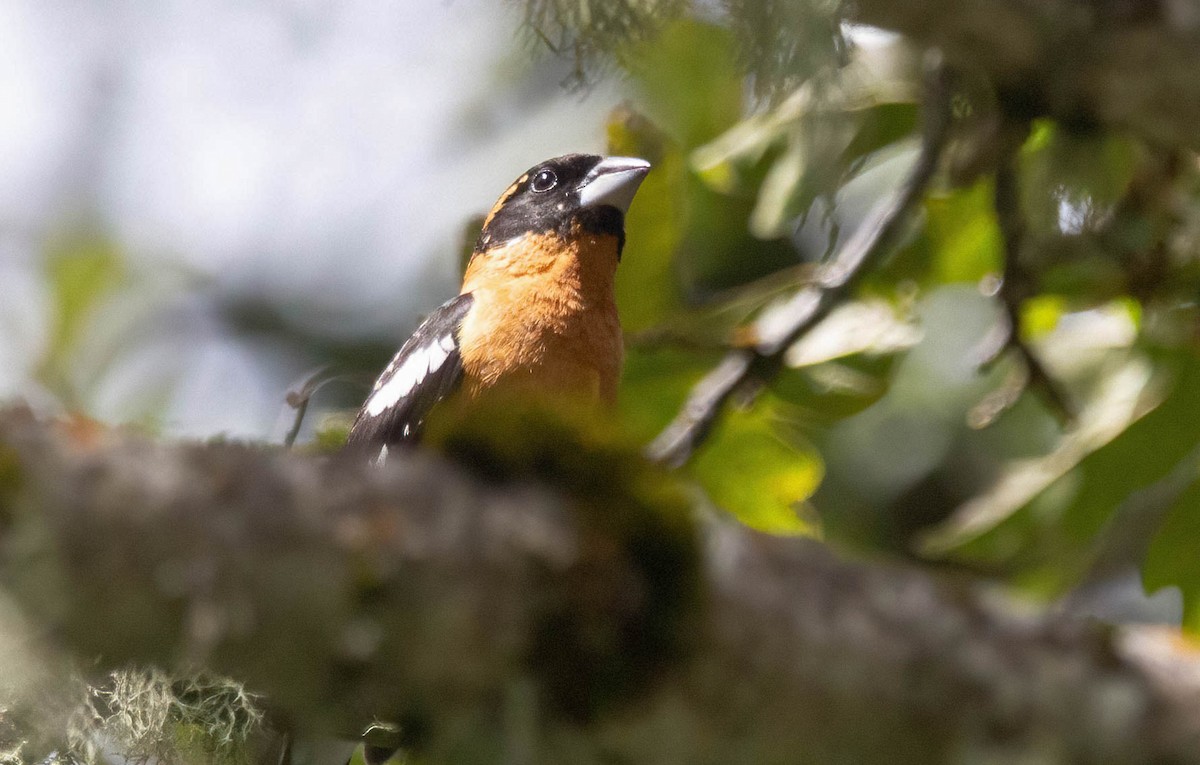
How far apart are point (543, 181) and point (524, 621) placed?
3741 millimetres

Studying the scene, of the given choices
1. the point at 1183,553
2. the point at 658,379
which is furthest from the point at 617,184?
the point at 1183,553

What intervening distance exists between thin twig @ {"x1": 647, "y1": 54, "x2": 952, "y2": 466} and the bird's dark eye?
1.02 metres

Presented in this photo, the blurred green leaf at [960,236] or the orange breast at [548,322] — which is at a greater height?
the orange breast at [548,322]

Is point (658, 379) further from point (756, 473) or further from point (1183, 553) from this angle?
point (1183, 553)

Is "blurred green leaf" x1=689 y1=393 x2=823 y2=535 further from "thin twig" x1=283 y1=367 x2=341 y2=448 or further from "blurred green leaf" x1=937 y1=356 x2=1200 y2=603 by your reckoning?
"thin twig" x1=283 y1=367 x2=341 y2=448

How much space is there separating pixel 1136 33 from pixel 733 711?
259cm

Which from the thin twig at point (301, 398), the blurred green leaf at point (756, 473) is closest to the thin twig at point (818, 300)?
the blurred green leaf at point (756, 473)

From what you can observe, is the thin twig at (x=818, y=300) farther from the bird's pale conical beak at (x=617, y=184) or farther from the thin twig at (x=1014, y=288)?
the bird's pale conical beak at (x=617, y=184)

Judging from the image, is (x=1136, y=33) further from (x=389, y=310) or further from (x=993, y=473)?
(x=389, y=310)

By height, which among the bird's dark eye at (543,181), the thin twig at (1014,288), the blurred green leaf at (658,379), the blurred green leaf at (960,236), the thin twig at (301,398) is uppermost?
the thin twig at (301,398)

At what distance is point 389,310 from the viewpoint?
9.80 m

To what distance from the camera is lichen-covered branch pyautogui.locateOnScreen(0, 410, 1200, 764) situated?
1349 millimetres

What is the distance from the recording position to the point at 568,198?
4.90 meters

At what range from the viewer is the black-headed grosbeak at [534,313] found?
408 cm
